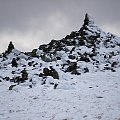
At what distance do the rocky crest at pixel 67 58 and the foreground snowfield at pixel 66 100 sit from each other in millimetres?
2666

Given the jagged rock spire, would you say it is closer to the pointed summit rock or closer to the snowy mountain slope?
the pointed summit rock

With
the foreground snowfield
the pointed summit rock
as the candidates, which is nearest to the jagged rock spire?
the pointed summit rock

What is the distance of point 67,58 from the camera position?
2024 inches

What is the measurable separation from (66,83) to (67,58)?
19.5 m

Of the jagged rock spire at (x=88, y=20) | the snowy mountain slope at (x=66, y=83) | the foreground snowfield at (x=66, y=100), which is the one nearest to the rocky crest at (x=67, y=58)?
the snowy mountain slope at (x=66, y=83)

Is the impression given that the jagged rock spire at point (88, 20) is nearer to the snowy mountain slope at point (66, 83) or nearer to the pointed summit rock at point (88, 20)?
the pointed summit rock at point (88, 20)

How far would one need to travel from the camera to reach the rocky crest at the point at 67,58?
3838 cm

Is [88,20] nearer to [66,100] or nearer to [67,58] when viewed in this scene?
[67,58]

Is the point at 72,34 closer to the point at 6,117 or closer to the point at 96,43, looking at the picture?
the point at 96,43

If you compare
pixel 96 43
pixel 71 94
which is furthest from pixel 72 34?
pixel 71 94

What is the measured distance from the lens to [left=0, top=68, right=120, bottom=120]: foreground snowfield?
64.4ft

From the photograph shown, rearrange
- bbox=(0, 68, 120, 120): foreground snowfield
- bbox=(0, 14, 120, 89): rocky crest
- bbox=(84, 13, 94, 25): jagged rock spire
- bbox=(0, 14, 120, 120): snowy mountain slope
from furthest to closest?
1. bbox=(84, 13, 94, 25): jagged rock spire
2. bbox=(0, 14, 120, 89): rocky crest
3. bbox=(0, 14, 120, 120): snowy mountain slope
4. bbox=(0, 68, 120, 120): foreground snowfield

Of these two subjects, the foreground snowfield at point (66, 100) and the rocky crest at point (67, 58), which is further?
the rocky crest at point (67, 58)

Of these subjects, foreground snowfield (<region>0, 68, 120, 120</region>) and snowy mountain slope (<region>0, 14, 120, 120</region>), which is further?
snowy mountain slope (<region>0, 14, 120, 120</region>)
